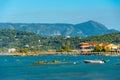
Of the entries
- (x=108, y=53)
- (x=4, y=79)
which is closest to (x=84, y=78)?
(x=4, y=79)

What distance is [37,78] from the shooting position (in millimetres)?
69812

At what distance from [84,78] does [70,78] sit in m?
1.93

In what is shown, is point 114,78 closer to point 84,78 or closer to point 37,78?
point 84,78

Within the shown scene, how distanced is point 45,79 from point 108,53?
431 ft

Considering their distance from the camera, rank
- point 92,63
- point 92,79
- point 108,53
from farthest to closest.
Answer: point 108,53 → point 92,63 → point 92,79

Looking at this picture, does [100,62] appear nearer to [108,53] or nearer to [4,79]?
[4,79]

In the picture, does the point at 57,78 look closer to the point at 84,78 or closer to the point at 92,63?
the point at 84,78

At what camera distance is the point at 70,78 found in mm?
68125

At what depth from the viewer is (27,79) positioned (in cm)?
6775

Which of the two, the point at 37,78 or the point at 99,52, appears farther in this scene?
the point at 99,52

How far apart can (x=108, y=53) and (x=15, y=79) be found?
131 metres

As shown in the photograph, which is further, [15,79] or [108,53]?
[108,53]

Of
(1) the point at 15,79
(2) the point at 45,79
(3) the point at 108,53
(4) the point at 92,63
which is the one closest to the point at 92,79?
(2) the point at 45,79

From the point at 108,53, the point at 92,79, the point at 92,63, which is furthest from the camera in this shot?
the point at 108,53
